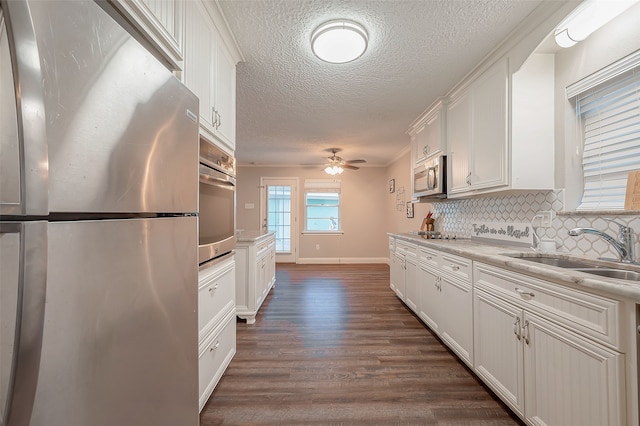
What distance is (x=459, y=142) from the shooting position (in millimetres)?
2609

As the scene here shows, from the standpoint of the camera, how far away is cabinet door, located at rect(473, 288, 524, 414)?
142 centimetres

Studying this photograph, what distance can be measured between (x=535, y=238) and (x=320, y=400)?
6.47 ft

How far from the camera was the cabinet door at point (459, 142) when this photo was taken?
8.11 feet

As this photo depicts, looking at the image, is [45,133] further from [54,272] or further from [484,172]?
[484,172]

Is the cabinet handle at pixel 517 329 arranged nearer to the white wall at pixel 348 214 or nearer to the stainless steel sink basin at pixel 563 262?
the stainless steel sink basin at pixel 563 262

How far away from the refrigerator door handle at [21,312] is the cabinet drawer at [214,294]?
3.15 ft

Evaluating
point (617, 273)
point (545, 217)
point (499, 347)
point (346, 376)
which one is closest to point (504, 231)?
point (545, 217)

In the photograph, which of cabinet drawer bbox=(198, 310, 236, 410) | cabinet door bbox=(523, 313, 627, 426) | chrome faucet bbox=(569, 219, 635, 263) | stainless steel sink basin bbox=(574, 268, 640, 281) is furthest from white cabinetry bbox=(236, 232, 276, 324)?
chrome faucet bbox=(569, 219, 635, 263)

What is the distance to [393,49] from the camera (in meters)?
2.01

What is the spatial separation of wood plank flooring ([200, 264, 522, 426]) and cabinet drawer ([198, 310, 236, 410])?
12 centimetres

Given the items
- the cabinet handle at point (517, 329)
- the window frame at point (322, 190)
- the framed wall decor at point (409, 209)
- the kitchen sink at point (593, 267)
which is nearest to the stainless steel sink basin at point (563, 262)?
the kitchen sink at point (593, 267)

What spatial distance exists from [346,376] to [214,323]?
1.01 meters

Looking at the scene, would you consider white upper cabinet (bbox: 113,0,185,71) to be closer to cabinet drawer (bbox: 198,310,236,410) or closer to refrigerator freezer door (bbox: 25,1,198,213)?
refrigerator freezer door (bbox: 25,1,198,213)

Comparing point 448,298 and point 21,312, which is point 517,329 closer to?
point 448,298
